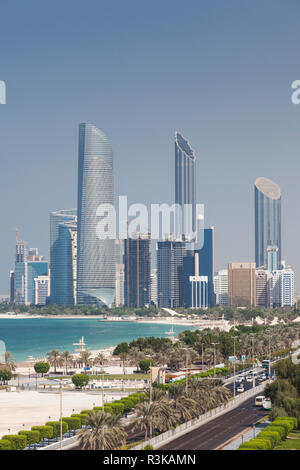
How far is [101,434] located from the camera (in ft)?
132

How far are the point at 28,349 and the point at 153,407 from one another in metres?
106

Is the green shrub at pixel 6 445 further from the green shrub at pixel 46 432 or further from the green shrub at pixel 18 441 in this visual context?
the green shrub at pixel 46 432

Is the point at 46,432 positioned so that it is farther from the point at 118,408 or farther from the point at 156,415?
the point at 118,408

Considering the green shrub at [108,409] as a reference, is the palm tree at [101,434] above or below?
above

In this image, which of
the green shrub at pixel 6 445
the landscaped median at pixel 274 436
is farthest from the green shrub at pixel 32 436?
the landscaped median at pixel 274 436

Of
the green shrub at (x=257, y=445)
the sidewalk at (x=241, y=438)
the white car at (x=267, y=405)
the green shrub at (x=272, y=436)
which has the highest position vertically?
the green shrub at (x=257, y=445)

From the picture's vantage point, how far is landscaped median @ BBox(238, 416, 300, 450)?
128ft

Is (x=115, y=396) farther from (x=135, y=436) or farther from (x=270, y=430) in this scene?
(x=270, y=430)

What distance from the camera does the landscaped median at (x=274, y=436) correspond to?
39.0 metres

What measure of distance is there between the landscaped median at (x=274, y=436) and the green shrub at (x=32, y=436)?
13137 millimetres

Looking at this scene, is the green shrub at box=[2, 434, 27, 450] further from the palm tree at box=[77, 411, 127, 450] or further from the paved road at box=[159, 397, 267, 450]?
the paved road at box=[159, 397, 267, 450]

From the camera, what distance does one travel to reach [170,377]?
269 ft
